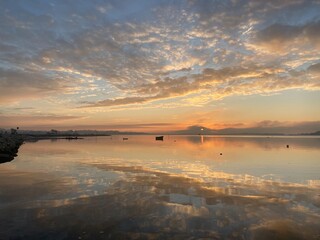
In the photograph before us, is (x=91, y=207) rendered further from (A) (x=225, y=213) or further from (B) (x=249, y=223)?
(B) (x=249, y=223)

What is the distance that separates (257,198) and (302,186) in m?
6.79

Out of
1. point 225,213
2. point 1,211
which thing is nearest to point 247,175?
point 225,213

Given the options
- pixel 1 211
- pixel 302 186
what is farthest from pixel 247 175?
pixel 1 211

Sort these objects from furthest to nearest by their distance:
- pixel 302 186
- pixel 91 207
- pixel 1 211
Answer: pixel 302 186, pixel 91 207, pixel 1 211

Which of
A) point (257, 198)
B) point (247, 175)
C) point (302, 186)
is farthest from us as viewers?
point (247, 175)

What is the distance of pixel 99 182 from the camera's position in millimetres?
24750

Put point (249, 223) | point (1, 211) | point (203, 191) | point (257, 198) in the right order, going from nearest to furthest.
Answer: point (249, 223) → point (1, 211) → point (257, 198) → point (203, 191)

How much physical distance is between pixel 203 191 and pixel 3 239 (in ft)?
44.4

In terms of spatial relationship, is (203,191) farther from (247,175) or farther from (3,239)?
(3,239)

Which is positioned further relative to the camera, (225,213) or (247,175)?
(247,175)

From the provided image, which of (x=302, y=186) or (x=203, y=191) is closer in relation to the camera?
(x=203, y=191)

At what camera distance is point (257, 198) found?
1955 centimetres

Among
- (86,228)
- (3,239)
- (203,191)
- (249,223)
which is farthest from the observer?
(203,191)

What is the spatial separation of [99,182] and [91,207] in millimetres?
8109
